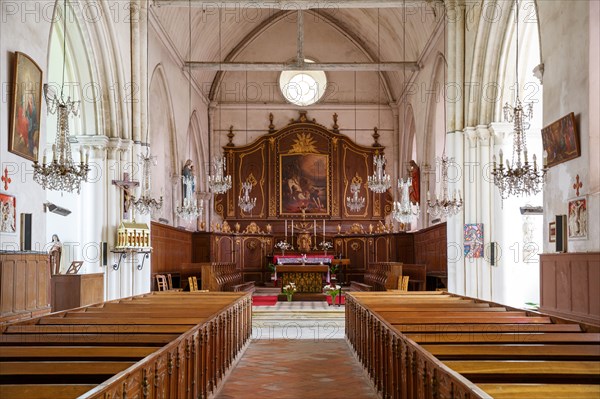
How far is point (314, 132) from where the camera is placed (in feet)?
87.0

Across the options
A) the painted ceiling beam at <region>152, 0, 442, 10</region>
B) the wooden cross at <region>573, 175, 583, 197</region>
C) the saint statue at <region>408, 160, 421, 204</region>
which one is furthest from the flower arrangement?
the wooden cross at <region>573, 175, 583, 197</region>

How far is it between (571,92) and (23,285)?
7.69 metres

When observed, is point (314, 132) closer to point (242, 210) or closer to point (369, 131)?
point (369, 131)

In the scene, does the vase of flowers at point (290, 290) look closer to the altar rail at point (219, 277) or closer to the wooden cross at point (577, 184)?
the altar rail at point (219, 277)

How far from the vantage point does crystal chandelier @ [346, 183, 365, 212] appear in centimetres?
2540

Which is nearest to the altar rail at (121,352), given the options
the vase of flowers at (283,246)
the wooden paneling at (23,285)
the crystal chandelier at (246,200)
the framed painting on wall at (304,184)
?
the wooden paneling at (23,285)

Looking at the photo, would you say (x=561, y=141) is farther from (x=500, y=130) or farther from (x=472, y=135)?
(x=472, y=135)

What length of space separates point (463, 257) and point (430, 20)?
295 inches

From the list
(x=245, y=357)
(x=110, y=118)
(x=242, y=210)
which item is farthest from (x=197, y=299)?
(x=242, y=210)

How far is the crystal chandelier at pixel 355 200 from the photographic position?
83.3 feet

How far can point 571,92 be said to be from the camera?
30.3ft

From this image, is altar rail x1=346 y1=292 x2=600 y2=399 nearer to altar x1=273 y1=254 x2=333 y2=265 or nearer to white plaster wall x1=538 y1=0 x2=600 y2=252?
white plaster wall x1=538 y1=0 x2=600 y2=252

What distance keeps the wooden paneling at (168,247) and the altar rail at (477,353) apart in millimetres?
10019

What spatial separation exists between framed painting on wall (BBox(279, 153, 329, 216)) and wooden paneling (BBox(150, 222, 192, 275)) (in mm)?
5022
